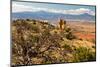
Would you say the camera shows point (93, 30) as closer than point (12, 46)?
No

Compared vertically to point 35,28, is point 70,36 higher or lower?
lower

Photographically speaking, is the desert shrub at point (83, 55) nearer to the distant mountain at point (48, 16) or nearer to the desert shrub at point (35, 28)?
the distant mountain at point (48, 16)

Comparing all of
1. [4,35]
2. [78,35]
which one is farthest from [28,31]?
[78,35]

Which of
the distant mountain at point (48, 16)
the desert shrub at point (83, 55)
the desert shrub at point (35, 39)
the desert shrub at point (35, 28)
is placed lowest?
the desert shrub at point (83, 55)

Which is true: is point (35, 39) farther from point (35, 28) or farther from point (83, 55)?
point (83, 55)

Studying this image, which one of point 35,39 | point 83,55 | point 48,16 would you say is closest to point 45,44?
point 35,39

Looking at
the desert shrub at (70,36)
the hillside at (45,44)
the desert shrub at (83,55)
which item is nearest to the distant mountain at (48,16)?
the hillside at (45,44)

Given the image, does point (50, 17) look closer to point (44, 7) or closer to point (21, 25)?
point (44, 7)
